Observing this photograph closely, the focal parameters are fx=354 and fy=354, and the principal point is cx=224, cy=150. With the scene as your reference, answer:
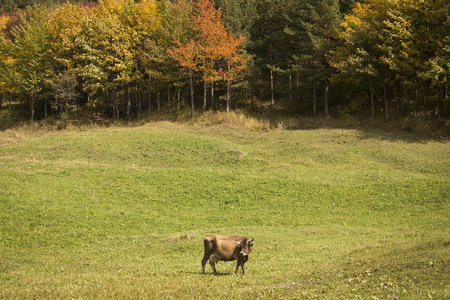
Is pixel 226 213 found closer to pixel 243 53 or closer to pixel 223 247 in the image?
pixel 223 247

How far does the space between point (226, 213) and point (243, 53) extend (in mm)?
33422

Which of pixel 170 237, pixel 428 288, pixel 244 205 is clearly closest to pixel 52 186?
pixel 170 237

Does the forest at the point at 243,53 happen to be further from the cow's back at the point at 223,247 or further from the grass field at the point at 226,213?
the cow's back at the point at 223,247

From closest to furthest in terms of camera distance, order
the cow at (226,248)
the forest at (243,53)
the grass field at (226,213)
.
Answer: the grass field at (226,213) → the cow at (226,248) → the forest at (243,53)

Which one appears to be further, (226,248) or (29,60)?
(29,60)

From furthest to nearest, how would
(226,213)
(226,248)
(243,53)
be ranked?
(243,53)
(226,213)
(226,248)

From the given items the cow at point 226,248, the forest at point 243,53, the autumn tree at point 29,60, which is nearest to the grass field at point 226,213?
the cow at point 226,248

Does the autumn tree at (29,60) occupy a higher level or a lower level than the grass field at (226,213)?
higher

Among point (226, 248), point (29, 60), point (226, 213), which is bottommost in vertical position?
point (226, 213)

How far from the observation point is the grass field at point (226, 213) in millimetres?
10562

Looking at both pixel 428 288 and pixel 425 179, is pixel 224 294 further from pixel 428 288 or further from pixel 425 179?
pixel 425 179

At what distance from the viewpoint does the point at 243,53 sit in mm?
51531

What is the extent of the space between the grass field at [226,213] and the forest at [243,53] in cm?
906

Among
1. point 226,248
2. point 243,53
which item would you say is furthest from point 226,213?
point 243,53
